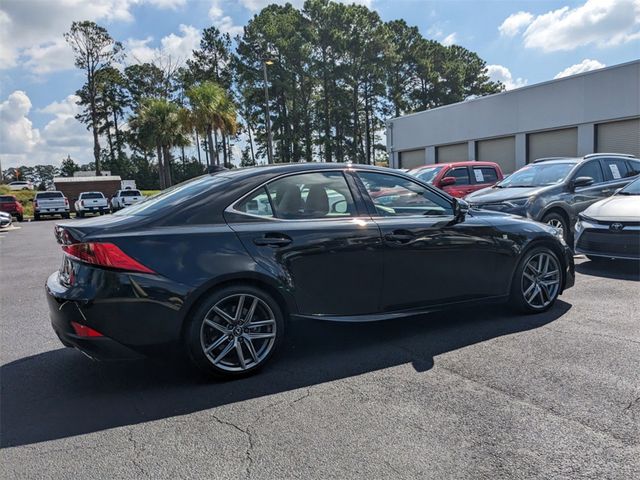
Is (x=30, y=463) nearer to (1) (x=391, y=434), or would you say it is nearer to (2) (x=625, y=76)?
(1) (x=391, y=434)

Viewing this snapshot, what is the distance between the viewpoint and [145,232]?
3.38 metres

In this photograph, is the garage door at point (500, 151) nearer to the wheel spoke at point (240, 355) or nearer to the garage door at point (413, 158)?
the garage door at point (413, 158)

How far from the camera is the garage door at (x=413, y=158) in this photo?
3231 cm

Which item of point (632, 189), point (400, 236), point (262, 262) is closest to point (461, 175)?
point (632, 189)

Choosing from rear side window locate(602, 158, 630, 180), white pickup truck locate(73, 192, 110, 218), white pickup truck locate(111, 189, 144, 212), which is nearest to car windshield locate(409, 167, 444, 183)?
rear side window locate(602, 158, 630, 180)

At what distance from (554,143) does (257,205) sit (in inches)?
942

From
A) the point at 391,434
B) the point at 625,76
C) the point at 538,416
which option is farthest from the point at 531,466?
the point at 625,76

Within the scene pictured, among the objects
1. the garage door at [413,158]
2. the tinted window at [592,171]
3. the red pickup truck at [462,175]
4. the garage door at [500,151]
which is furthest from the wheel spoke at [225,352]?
the garage door at [413,158]

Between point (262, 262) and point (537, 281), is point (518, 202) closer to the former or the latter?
point (537, 281)

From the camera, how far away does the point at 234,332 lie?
358cm

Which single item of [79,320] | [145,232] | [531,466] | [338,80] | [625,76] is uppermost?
[338,80]

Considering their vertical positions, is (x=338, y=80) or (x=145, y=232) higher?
(x=338, y=80)

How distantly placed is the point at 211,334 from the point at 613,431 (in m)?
2.55

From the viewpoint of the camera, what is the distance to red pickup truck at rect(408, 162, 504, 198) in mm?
12190
